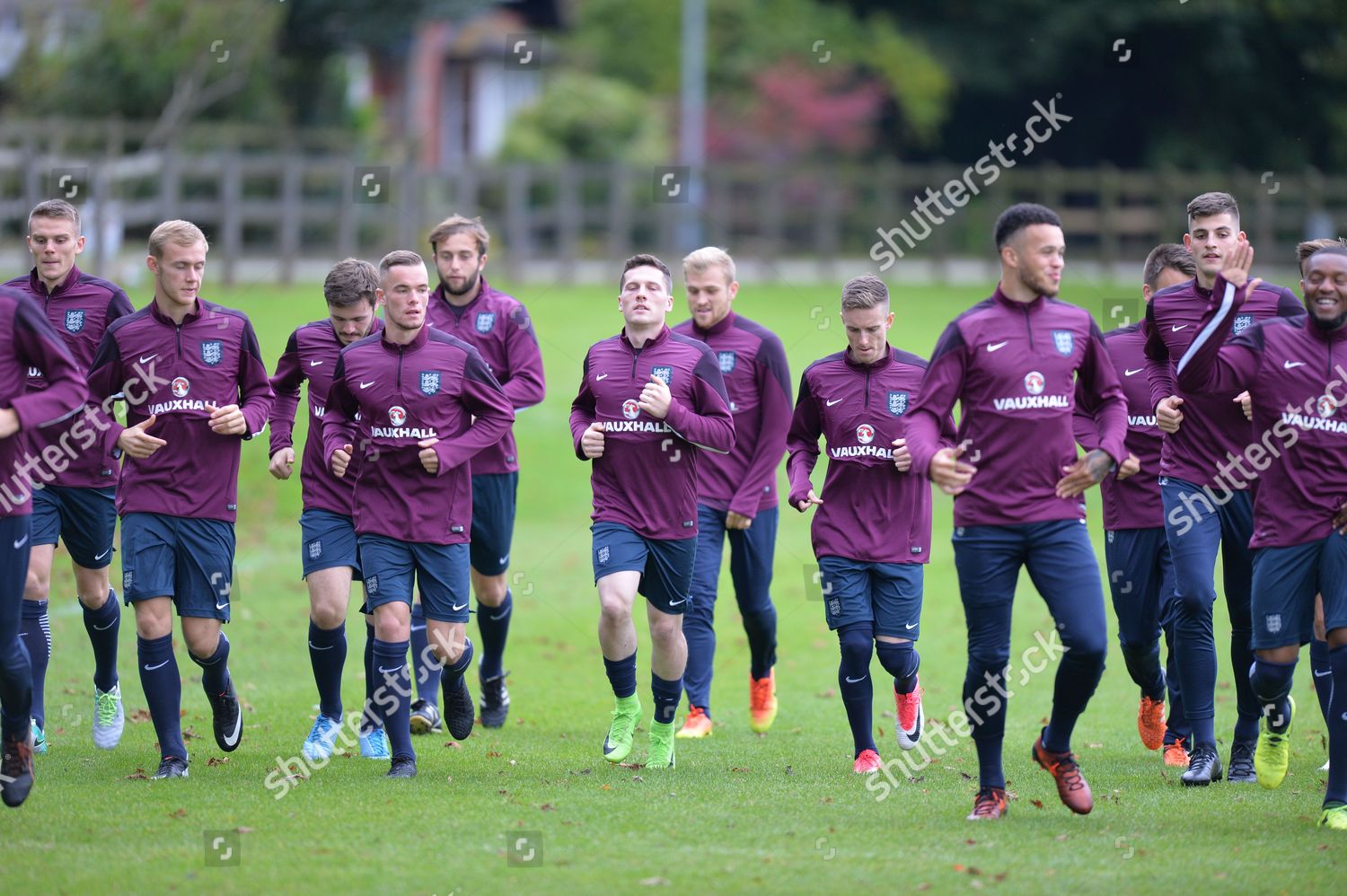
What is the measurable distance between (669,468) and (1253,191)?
29358 millimetres

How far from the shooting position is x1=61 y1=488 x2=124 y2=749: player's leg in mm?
8727

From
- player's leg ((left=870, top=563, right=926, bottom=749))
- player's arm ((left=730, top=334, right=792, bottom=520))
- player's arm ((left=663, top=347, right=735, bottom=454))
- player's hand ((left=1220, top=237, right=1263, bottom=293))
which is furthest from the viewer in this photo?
player's arm ((left=730, top=334, right=792, bottom=520))

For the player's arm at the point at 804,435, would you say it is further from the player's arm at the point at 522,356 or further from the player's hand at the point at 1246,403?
the player's hand at the point at 1246,403

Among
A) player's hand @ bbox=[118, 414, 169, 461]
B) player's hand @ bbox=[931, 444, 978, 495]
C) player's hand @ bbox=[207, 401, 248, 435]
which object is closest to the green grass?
player's hand @ bbox=[931, 444, 978, 495]

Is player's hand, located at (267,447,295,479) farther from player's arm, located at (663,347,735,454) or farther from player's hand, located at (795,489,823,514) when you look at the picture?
player's hand, located at (795,489,823,514)

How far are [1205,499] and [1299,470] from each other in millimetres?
943

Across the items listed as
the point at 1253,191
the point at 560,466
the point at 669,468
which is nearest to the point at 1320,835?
the point at 669,468

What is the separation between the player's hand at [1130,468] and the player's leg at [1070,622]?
4.52 feet

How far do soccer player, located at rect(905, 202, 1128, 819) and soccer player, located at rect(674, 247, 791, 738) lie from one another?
232 cm

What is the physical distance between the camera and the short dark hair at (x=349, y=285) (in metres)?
8.60

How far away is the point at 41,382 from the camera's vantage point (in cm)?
868

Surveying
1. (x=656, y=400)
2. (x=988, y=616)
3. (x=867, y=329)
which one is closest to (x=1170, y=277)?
(x=867, y=329)

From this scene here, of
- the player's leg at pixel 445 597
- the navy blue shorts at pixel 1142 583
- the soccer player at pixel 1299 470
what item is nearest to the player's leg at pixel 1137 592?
the navy blue shorts at pixel 1142 583

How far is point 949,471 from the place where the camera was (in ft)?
21.6
